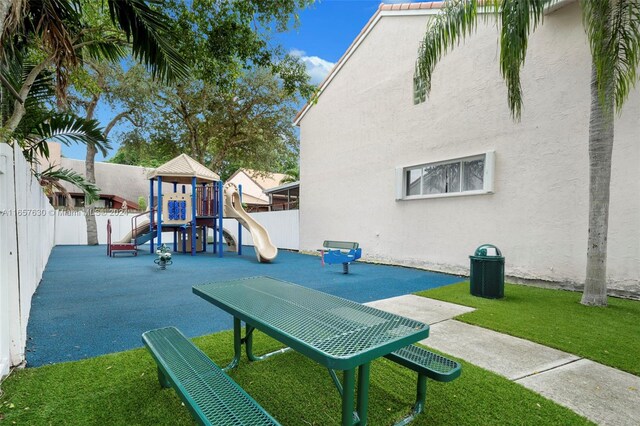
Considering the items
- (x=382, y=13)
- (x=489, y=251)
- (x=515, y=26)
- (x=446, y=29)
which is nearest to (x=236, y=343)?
(x=489, y=251)

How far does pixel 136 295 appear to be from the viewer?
591 centimetres

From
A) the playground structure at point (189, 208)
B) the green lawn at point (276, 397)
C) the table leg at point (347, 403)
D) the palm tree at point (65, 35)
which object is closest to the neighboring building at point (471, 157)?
the playground structure at point (189, 208)

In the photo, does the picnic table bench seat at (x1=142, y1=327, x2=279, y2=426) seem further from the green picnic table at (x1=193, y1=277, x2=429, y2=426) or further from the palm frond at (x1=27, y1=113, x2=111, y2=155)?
the palm frond at (x1=27, y1=113, x2=111, y2=155)

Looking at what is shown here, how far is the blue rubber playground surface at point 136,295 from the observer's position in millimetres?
3600

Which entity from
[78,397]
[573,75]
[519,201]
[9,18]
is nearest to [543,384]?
[78,397]

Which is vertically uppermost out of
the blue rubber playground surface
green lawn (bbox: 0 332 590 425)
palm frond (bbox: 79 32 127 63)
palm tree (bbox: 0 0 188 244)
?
palm frond (bbox: 79 32 127 63)

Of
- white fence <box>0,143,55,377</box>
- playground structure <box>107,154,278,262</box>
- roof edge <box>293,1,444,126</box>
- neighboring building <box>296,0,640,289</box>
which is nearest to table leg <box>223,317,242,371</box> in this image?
white fence <box>0,143,55,377</box>

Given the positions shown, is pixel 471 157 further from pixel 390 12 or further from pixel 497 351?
pixel 497 351

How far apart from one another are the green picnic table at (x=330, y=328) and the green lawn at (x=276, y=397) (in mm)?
392

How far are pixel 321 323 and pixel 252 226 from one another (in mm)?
11088

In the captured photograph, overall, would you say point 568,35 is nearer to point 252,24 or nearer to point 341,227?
point 252,24

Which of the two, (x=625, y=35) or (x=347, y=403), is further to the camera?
(x=625, y=35)

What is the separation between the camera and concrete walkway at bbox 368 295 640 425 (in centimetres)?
232

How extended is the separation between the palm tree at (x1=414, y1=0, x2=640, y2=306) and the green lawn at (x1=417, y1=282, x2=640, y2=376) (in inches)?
19.6
